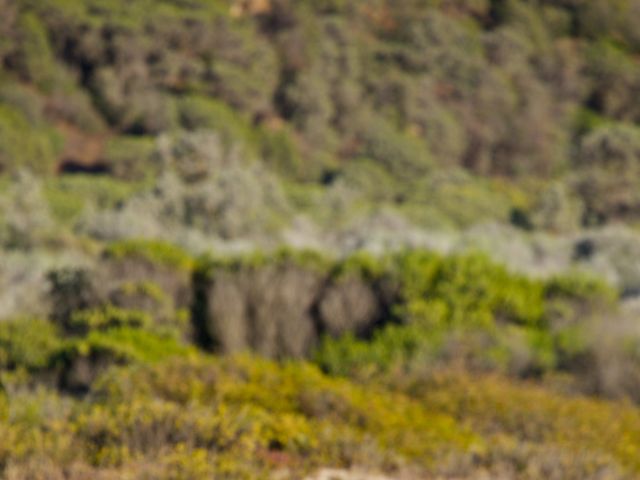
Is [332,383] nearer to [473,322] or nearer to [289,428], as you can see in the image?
[289,428]

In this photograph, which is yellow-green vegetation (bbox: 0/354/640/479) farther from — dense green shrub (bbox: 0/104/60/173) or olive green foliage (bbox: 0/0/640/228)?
dense green shrub (bbox: 0/104/60/173)

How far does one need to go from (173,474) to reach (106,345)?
324cm

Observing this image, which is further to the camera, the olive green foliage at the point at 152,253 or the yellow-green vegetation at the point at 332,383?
the olive green foliage at the point at 152,253

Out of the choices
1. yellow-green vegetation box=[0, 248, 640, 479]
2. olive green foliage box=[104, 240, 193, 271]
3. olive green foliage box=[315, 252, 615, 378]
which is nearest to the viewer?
yellow-green vegetation box=[0, 248, 640, 479]

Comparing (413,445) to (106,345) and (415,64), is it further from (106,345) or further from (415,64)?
(415,64)

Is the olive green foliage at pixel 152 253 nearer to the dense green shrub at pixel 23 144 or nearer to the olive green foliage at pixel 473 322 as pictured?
the olive green foliage at pixel 473 322

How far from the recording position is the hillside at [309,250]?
5.30 metres

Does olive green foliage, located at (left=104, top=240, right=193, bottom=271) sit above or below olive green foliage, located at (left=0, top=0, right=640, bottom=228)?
above

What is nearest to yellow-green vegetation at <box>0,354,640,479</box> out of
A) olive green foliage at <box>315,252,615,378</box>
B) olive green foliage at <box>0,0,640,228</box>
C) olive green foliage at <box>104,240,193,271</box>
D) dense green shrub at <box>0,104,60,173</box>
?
olive green foliage at <box>315,252,615,378</box>

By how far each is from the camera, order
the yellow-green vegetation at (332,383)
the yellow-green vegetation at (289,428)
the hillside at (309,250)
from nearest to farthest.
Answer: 1. the yellow-green vegetation at (289,428)
2. the yellow-green vegetation at (332,383)
3. the hillside at (309,250)

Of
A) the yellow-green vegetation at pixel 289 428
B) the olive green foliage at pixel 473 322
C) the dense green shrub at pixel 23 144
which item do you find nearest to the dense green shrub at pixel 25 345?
the yellow-green vegetation at pixel 289 428

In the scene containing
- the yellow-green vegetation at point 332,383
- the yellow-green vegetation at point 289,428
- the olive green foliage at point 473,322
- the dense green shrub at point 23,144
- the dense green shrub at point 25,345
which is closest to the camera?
the yellow-green vegetation at point 289,428

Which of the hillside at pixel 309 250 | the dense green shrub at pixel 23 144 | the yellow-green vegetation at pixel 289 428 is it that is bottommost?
the dense green shrub at pixel 23 144

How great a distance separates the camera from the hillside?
17.4ft
